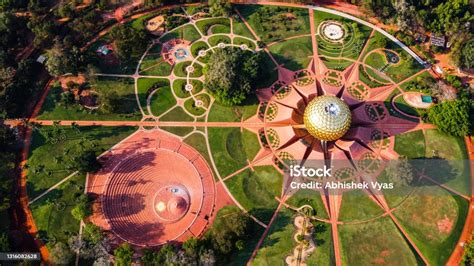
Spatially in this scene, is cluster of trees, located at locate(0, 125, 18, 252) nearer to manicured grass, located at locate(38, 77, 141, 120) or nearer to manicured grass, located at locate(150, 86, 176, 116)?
manicured grass, located at locate(38, 77, 141, 120)

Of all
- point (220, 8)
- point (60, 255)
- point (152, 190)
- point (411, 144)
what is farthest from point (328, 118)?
point (60, 255)

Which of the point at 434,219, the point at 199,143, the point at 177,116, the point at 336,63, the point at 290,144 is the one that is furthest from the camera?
the point at 336,63

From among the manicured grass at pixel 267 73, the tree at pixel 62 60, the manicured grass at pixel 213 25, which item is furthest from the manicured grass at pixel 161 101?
the manicured grass at pixel 267 73

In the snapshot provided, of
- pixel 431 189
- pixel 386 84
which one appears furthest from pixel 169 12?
pixel 431 189

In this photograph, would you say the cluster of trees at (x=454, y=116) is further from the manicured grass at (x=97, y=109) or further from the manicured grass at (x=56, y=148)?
the manicured grass at (x=56, y=148)

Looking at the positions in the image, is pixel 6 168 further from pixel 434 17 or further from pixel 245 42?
pixel 434 17

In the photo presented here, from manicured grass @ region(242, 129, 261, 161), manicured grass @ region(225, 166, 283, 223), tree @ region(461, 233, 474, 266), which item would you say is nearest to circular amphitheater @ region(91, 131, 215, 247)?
manicured grass @ region(225, 166, 283, 223)
